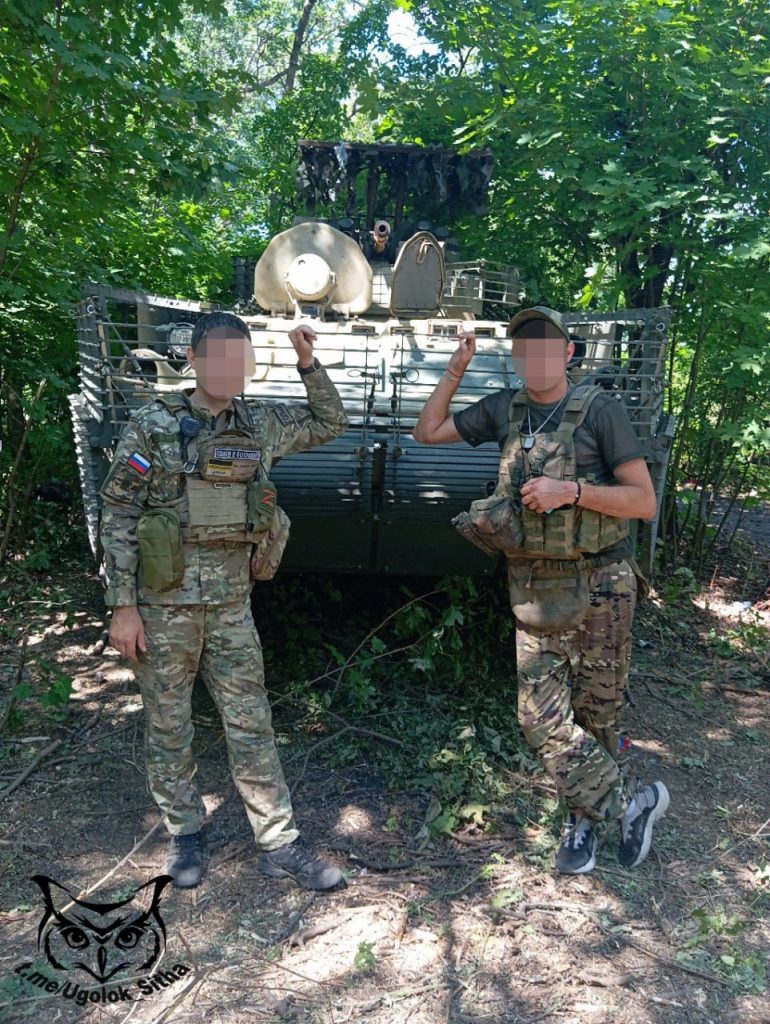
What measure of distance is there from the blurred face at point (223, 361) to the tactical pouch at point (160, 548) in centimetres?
44

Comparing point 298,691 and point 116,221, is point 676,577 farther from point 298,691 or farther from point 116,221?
point 116,221

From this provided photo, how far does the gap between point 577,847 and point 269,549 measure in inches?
60.6

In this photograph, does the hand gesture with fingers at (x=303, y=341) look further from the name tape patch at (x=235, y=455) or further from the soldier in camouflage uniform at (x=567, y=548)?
the soldier in camouflage uniform at (x=567, y=548)

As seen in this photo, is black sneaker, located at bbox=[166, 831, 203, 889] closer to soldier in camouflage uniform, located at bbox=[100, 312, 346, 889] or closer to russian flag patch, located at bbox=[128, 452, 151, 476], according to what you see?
soldier in camouflage uniform, located at bbox=[100, 312, 346, 889]

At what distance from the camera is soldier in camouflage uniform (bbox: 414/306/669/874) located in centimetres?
315

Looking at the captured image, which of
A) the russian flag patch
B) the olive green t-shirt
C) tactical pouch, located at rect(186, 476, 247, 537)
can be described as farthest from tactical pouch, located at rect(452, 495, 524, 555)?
the russian flag patch

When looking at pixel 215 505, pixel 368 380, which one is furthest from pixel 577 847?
pixel 368 380

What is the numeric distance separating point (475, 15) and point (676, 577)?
15.2 feet

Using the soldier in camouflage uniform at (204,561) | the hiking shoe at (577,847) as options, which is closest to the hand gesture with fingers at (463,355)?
the soldier in camouflage uniform at (204,561)

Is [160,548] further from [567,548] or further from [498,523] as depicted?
[567,548]

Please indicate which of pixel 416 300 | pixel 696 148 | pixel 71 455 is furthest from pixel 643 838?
pixel 71 455

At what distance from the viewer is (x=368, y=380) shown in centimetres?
487

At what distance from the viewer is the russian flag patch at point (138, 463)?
10.0 ft

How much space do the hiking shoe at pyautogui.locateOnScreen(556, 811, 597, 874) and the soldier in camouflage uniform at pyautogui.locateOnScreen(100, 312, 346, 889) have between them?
821 mm
